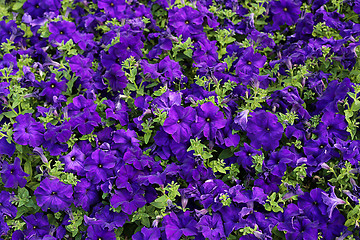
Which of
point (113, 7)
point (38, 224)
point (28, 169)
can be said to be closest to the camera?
point (38, 224)

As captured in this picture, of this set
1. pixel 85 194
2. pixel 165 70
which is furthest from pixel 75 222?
pixel 165 70

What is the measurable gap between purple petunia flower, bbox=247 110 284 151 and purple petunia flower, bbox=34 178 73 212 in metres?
1.57

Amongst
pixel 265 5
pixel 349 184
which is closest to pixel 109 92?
pixel 265 5

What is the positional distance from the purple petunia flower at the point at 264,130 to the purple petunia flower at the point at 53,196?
1566mm

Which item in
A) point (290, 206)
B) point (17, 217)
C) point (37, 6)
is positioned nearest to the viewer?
point (290, 206)

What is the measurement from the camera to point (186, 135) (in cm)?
307

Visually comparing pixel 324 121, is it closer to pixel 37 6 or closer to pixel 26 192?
pixel 26 192

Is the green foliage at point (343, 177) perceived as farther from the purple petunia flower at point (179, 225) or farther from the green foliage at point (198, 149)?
the purple petunia flower at point (179, 225)

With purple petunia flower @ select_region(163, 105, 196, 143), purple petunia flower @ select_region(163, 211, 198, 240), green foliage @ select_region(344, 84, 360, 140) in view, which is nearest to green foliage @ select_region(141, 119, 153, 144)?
purple petunia flower @ select_region(163, 105, 196, 143)

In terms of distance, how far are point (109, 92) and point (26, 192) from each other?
1.21 meters

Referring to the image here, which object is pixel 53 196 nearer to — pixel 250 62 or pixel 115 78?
pixel 115 78

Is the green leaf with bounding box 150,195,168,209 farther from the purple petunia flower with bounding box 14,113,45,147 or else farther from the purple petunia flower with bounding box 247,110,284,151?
the purple petunia flower with bounding box 14,113,45,147

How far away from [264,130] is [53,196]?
182cm

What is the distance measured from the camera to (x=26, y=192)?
3.21 meters
